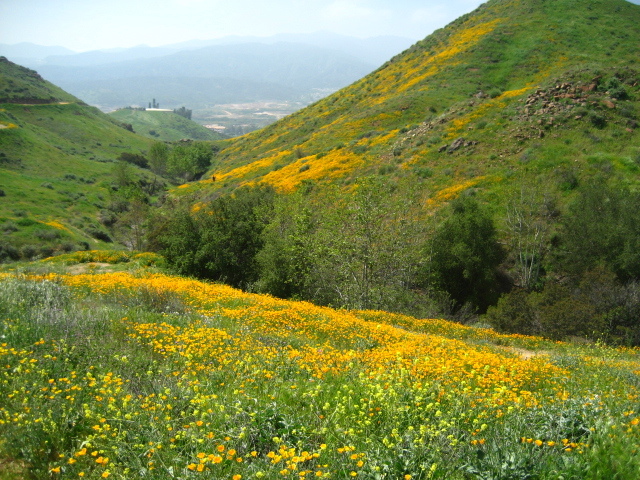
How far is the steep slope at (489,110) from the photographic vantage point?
93.1 feet

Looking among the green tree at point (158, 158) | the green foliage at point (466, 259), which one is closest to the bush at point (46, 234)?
the green foliage at point (466, 259)

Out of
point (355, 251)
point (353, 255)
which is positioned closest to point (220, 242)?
point (353, 255)

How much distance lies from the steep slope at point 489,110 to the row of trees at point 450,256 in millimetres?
5740

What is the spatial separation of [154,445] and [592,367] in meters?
8.97

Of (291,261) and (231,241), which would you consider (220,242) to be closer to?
(231,241)

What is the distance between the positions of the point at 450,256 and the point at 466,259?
910mm

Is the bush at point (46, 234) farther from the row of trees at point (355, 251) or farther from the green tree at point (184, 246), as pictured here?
the row of trees at point (355, 251)

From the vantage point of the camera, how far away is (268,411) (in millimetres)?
4320

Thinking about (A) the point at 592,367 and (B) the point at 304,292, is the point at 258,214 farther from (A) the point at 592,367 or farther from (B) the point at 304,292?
(A) the point at 592,367

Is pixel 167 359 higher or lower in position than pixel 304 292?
higher

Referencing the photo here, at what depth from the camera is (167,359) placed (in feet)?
19.5

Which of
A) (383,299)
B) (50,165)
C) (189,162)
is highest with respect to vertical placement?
(189,162)

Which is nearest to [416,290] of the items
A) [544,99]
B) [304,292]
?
[304,292]

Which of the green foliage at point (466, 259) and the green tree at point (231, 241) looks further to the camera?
the green tree at point (231, 241)
